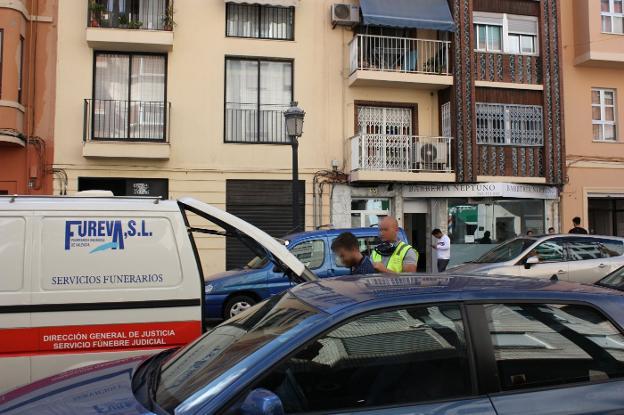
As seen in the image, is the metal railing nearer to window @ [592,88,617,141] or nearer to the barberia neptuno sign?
the barberia neptuno sign

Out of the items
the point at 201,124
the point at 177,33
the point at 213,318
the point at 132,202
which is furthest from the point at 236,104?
the point at 132,202

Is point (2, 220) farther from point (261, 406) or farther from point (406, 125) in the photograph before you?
point (406, 125)

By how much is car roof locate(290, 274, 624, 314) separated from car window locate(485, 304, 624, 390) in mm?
89

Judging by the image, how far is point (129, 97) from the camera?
15.1m

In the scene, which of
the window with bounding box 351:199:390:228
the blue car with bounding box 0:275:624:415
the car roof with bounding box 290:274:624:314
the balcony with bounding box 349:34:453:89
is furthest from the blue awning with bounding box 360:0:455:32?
the blue car with bounding box 0:275:624:415

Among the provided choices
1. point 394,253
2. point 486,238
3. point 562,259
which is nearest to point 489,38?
point 486,238

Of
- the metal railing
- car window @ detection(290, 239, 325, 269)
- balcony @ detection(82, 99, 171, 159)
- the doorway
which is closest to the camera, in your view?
car window @ detection(290, 239, 325, 269)

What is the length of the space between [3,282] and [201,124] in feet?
38.4

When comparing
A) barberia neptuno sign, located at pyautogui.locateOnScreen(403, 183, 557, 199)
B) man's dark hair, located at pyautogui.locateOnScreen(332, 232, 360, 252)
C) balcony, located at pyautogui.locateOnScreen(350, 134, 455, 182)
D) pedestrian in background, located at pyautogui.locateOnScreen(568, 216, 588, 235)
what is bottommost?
man's dark hair, located at pyautogui.locateOnScreen(332, 232, 360, 252)

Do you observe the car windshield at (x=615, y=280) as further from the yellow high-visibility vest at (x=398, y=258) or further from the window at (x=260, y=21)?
the window at (x=260, y=21)

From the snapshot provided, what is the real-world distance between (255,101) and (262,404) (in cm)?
1438

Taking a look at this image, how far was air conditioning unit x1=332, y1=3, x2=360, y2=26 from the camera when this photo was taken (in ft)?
52.1

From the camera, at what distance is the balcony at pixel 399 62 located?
51.6 feet

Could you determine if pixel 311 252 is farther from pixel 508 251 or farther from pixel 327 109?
pixel 327 109
